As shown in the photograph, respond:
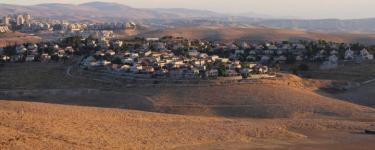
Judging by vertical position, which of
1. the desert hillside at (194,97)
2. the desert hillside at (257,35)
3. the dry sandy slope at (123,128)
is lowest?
the desert hillside at (257,35)

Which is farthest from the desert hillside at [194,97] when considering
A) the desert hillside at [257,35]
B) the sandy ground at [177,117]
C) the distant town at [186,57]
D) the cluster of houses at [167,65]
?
the desert hillside at [257,35]

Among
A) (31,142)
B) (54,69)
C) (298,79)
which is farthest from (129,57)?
(31,142)

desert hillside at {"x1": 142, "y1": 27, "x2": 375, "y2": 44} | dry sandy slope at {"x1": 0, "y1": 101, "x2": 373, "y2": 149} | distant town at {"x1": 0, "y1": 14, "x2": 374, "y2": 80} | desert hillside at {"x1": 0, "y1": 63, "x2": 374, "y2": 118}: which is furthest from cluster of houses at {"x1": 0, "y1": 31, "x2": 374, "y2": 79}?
desert hillside at {"x1": 142, "y1": 27, "x2": 375, "y2": 44}

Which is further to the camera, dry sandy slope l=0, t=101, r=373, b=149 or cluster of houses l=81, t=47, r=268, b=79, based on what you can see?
cluster of houses l=81, t=47, r=268, b=79

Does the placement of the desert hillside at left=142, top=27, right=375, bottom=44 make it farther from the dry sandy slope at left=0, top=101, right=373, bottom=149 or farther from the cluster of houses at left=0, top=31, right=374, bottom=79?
the dry sandy slope at left=0, top=101, right=373, bottom=149

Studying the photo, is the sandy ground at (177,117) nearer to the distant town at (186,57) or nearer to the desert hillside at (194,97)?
the desert hillside at (194,97)

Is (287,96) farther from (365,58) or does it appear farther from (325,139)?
(365,58)

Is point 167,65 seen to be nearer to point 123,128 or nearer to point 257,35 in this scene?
point 123,128

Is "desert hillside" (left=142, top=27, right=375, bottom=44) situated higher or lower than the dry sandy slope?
lower
